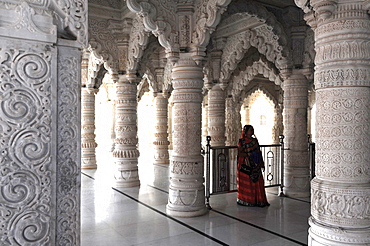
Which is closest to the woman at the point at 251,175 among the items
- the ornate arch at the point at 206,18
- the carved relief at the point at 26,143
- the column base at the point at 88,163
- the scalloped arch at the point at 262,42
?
the ornate arch at the point at 206,18

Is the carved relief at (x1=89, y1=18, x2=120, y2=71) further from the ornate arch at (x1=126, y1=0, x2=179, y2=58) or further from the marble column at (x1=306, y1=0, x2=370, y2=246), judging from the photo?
the marble column at (x1=306, y1=0, x2=370, y2=246)

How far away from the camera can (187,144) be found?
5004 mm

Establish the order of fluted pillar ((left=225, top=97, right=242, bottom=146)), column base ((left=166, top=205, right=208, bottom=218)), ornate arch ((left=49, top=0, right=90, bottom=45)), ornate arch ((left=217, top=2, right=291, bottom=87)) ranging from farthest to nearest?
fluted pillar ((left=225, top=97, right=242, bottom=146)) → ornate arch ((left=217, top=2, right=291, bottom=87)) → column base ((left=166, top=205, right=208, bottom=218)) → ornate arch ((left=49, top=0, right=90, bottom=45))

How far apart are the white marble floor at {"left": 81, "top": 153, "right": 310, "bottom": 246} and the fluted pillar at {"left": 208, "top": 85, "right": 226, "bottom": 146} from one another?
2.91 meters

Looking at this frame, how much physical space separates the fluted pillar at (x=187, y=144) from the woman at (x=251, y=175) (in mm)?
842

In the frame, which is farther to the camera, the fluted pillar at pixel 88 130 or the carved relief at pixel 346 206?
the fluted pillar at pixel 88 130

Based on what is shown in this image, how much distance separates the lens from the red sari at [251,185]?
5426mm

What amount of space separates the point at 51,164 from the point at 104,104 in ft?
51.1

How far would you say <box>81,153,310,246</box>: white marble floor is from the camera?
3924 mm

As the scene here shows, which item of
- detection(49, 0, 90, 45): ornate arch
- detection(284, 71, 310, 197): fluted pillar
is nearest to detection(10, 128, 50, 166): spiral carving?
detection(49, 0, 90, 45): ornate arch

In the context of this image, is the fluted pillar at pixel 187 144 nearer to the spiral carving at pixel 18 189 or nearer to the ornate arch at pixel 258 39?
the ornate arch at pixel 258 39

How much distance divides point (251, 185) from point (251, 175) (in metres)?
0.17

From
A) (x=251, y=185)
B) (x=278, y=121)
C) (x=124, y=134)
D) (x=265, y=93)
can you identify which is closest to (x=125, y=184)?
(x=124, y=134)

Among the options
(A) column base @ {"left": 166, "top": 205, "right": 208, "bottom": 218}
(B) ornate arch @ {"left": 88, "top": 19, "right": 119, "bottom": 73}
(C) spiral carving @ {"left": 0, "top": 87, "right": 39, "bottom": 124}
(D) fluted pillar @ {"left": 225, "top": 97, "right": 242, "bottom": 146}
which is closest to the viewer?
(C) spiral carving @ {"left": 0, "top": 87, "right": 39, "bottom": 124}
